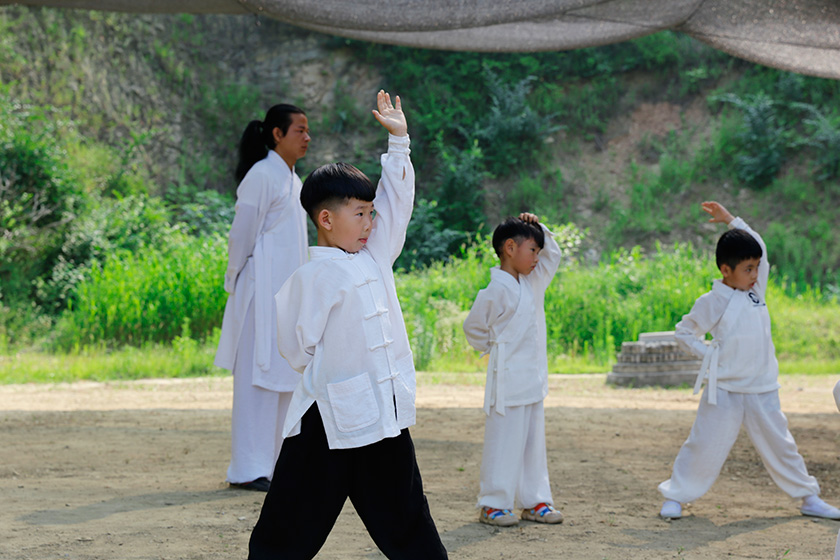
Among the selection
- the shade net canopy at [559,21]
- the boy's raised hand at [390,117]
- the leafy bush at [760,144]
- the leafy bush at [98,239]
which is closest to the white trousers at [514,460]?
the boy's raised hand at [390,117]

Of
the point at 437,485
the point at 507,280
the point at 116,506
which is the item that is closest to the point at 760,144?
the point at 437,485

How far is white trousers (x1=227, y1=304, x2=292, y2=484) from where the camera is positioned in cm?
442

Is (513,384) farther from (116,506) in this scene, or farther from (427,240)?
(427,240)

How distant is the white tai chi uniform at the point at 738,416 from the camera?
13.1ft

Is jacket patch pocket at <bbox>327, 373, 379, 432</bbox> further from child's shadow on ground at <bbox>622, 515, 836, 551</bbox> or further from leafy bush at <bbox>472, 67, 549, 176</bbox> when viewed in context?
leafy bush at <bbox>472, 67, 549, 176</bbox>

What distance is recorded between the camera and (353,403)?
2.54 meters

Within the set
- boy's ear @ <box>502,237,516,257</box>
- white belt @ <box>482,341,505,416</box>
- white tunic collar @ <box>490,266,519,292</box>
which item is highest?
boy's ear @ <box>502,237,516,257</box>

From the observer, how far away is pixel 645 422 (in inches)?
251

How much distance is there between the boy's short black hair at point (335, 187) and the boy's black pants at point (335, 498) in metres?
0.62

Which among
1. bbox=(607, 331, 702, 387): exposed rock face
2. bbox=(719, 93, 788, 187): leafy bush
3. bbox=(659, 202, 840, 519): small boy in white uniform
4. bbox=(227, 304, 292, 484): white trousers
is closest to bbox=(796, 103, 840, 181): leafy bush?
bbox=(719, 93, 788, 187): leafy bush

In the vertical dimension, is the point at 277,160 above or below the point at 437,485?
above

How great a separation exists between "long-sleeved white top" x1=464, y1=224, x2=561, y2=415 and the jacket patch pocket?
134 centimetres

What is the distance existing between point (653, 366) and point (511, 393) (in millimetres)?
5165

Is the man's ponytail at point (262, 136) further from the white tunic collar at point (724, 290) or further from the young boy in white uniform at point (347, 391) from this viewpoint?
the white tunic collar at point (724, 290)
